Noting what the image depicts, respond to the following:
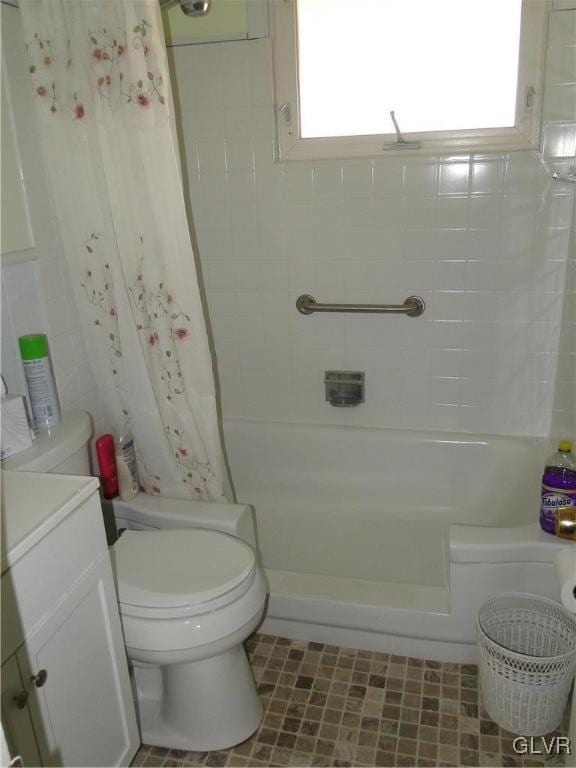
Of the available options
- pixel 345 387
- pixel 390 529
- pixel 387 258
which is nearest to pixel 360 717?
pixel 390 529

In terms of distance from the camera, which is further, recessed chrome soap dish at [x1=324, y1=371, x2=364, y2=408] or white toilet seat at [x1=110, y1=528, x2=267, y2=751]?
recessed chrome soap dish at [x1=324, y1=371, x2=364, y2=408]

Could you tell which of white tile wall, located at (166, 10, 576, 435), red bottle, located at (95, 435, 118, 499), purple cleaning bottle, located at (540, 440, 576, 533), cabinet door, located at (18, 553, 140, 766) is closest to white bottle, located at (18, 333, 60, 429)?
red bottle, located at (95, 435, 118, 499)

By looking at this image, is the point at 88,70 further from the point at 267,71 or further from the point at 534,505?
the point at 534,505

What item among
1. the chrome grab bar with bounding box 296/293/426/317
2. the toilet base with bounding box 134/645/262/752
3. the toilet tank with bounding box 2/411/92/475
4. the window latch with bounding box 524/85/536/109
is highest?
the window latch with bounding box 524/85/536/109

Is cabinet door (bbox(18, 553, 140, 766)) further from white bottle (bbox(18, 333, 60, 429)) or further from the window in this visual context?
the window

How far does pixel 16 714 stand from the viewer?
1127 millimetres

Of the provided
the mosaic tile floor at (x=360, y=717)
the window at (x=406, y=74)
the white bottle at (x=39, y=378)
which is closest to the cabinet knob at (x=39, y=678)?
the mosaic tile floor at (x=360, y=717)

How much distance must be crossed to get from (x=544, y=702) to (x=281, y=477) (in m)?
1.27

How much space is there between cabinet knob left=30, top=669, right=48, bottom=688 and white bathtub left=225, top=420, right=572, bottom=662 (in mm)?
907

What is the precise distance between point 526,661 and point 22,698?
1.17 metres

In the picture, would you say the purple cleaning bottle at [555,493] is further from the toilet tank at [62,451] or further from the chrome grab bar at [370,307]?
the toilet tank at [62,451]

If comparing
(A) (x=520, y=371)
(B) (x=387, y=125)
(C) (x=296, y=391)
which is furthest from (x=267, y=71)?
(A) (x=520, y=371)

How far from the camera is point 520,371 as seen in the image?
2346mm

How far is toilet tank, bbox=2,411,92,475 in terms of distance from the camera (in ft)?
5.39
